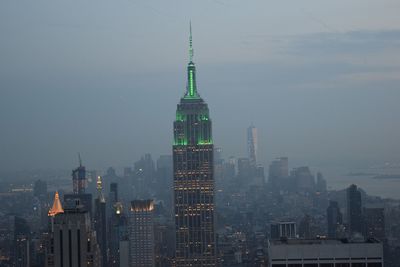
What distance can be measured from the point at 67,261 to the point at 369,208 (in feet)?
23.6

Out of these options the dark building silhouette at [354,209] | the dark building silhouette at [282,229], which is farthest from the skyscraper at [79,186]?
the dark building silhouette at [354,209]

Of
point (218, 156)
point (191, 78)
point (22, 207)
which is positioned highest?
point (191, 78)

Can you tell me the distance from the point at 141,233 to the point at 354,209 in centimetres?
867

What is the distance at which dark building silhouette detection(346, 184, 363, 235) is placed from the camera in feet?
65.3

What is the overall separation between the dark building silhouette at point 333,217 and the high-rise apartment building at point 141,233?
6306 mm

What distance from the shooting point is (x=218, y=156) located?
32.6 m

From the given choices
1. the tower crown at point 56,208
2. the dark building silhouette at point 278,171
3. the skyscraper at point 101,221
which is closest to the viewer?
the tower crown at point 56,208

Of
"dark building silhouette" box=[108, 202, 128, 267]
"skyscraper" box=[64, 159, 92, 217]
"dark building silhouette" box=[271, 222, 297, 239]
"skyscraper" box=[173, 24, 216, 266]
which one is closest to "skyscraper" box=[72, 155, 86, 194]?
"skyscraper" box=[64, 159, 92, 217]

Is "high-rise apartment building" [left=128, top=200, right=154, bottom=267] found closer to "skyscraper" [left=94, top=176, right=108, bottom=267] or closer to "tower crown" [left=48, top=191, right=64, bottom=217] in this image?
"skyscraper" [left=94, top=176, right=108, bottom=267]

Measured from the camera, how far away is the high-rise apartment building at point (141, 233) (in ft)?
89.4

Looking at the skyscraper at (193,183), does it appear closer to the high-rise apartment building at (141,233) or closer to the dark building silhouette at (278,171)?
the high-rise apartment building at (141,233)

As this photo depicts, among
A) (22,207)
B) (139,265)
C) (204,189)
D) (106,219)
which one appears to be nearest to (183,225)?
(204,189)

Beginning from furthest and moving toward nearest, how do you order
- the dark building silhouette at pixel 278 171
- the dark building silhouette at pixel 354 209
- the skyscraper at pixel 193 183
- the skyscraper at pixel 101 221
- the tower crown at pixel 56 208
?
the skyscraper at pixel 193 183, the dark building silhouette at pixel 278 171, the skyscraper at pixel 101 221, the dark building silhouette at pixel 354 209, the tower crown at pixel 56 208

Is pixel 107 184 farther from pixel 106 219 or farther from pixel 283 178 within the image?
pixel 283 178
